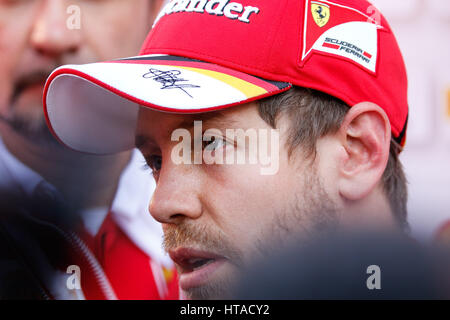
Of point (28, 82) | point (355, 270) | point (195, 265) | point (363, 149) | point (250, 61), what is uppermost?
point (28, 82)

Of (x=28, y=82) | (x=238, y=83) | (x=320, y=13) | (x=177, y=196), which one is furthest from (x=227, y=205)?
(x=28, y=82)

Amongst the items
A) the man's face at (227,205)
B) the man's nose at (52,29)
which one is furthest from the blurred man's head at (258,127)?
the man's nose at (52,29)

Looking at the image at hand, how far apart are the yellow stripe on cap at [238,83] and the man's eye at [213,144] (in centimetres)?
10

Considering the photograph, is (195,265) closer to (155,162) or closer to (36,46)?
(155,162)

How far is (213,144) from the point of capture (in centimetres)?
94

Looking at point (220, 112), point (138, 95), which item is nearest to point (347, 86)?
point (220, 112)

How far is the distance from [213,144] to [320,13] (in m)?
0.33

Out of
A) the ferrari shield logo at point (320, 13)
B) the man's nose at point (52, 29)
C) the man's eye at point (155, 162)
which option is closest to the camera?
the ferrari shield logo at point (320, 13)

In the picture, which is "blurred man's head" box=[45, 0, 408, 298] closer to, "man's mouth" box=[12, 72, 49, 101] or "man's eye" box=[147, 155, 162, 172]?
"man's eye" box=[147, 155, 162, 172]

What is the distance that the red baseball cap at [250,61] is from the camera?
891 mm

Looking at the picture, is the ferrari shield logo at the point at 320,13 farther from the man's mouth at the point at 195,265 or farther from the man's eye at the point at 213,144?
the man's mouth at the point at 195,265

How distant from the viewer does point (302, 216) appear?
95cm

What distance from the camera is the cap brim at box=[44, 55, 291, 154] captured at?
870 millimetres

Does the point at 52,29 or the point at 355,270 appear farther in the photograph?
the point at 52,29
